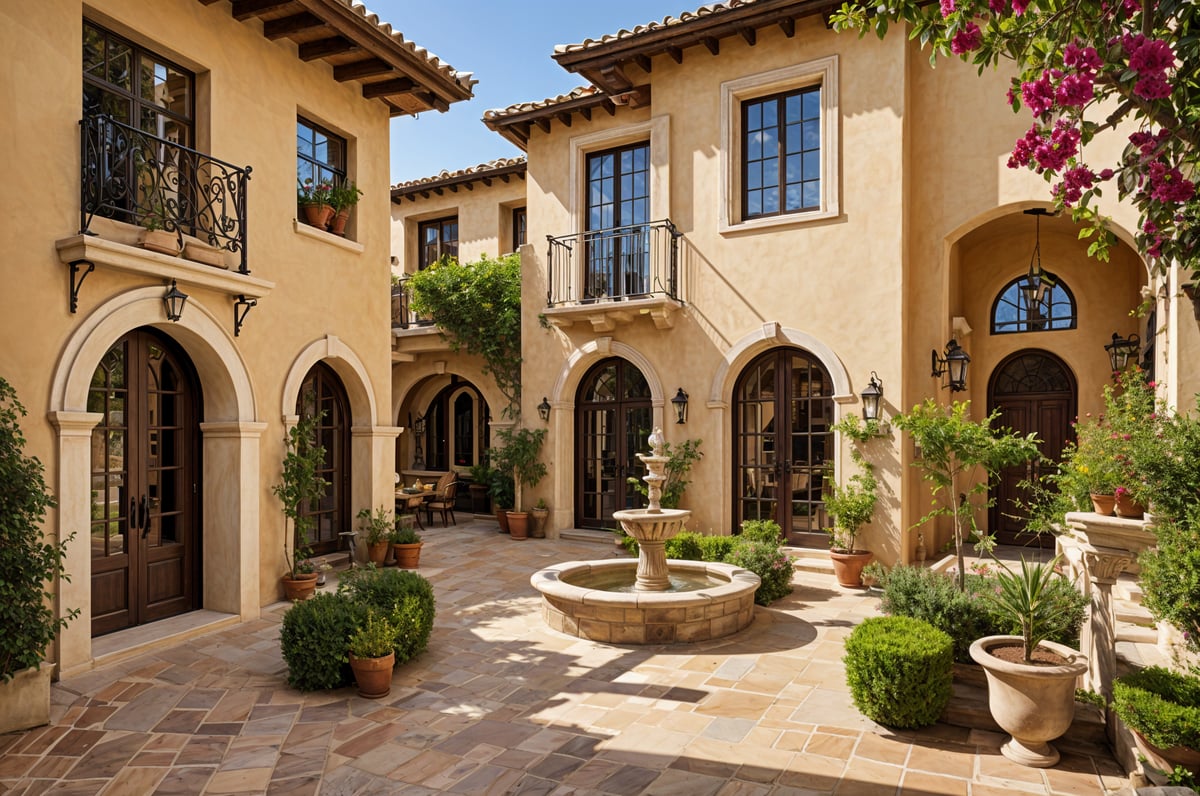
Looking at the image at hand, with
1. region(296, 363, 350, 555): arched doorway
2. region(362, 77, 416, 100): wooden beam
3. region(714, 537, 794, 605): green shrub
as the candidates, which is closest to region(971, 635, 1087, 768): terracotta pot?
region(714, 537, 794, 605): green shrub

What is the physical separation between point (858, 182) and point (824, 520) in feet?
16.9

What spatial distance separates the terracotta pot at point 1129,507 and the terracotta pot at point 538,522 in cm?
957

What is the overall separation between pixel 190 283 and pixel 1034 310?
12.6 metres

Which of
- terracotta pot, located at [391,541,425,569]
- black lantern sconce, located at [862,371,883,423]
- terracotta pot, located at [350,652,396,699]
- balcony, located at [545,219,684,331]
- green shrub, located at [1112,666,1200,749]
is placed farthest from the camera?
balcony, located at [545,219,684,331]

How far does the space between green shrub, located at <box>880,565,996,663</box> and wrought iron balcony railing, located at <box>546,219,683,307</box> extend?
22.0 feet

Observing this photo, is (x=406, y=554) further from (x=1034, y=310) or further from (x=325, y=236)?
(x=1034, y=310)

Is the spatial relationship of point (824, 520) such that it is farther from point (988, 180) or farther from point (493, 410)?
point (493, 410)

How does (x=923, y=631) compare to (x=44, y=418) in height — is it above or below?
below

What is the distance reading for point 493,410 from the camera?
15.8 m

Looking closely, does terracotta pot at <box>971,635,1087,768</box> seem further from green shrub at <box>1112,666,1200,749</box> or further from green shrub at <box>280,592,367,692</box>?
green shrub at <box>280,592,367,692</box>

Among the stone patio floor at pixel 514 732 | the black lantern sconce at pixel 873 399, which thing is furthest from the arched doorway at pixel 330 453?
the black lantern sconce at pixel 873 399

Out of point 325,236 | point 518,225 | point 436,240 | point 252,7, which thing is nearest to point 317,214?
point 325,236

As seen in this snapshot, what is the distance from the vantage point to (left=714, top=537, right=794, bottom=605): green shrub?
8.66 meters

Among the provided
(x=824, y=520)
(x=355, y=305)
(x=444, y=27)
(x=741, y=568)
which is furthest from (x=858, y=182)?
(x=355, y=305)
